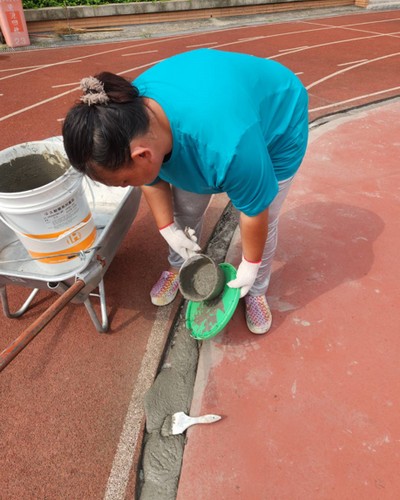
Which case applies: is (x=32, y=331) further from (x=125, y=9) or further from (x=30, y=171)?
(x=125, y=9)

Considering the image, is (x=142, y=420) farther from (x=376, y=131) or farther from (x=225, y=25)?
(x=225, y=25)

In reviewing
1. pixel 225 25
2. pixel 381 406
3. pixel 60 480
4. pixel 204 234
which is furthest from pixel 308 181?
pixel 225 25

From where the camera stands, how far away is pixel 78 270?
1.75 meters

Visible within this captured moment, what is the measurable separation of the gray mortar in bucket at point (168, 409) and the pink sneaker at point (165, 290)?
110 mm

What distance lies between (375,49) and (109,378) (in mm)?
9814

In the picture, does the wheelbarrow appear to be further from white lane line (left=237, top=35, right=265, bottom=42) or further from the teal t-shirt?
white lane line (left=237, top=35, right=265, bottom=42)

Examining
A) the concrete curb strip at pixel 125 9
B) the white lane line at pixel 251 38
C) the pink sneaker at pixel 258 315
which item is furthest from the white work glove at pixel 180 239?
the concrete curb strip at pixel 125 9

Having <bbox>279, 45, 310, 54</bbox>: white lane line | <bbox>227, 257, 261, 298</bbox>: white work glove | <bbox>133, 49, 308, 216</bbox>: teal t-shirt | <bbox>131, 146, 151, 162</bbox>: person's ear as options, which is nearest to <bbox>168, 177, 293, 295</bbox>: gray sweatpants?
<bbox>227, 257, 261, 298</bbox>: white work glove

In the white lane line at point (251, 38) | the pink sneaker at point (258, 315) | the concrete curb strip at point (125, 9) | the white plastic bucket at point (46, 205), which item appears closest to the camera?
the white plastic bucket at point (46, 205)

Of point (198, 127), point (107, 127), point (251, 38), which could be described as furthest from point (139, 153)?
point (251, 38)

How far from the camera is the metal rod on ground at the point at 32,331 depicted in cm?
127

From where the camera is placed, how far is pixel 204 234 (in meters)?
3.03

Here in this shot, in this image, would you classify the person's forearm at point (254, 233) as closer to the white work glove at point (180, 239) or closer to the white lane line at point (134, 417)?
the white work glove at point (180, 239)

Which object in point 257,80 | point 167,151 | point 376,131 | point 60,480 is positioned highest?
point 257,80
